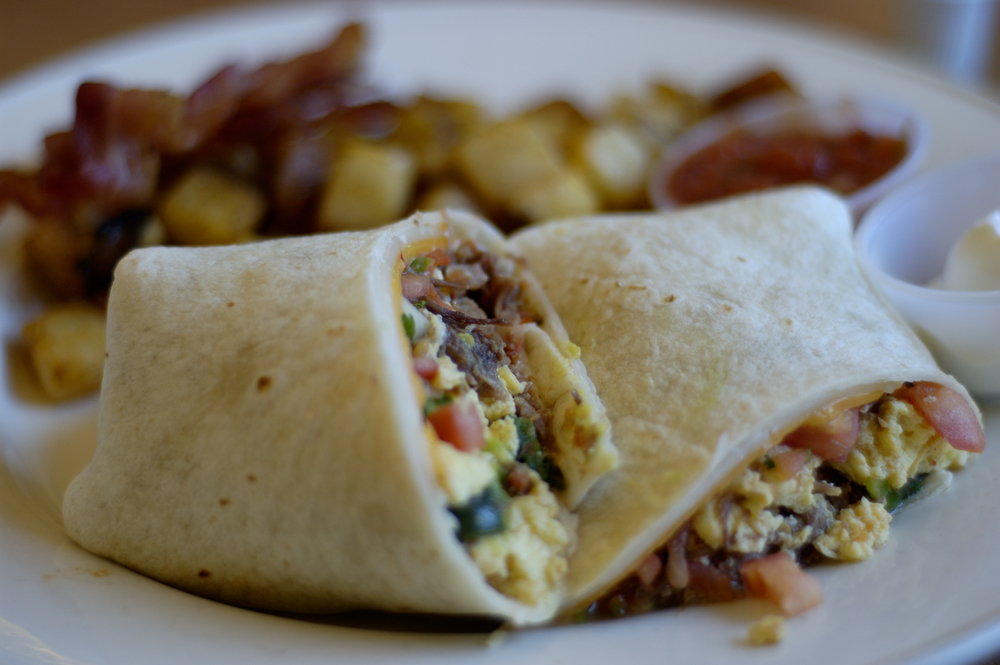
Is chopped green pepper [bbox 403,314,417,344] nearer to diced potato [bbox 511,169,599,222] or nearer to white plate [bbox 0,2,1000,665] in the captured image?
white plate [bbox 0,2,1000,665]

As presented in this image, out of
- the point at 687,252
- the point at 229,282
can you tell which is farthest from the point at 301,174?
the point at 687,252

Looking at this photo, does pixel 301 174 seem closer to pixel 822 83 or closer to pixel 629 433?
pixel 629 433

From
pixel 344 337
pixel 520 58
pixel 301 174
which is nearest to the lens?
pixel 344 337

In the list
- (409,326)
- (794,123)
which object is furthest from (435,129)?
(409,326)

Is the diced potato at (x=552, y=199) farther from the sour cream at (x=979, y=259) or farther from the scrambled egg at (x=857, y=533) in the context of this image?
the scrambled egg at (x=857, y=533)

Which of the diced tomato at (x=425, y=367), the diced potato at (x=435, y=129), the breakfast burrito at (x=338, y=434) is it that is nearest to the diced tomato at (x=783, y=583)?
the breakfast burrito at (x=338, y=434)

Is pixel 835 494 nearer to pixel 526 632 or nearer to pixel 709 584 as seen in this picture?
pixel 709 584
